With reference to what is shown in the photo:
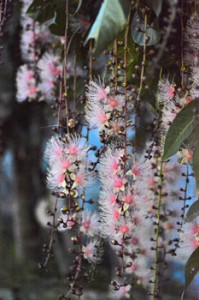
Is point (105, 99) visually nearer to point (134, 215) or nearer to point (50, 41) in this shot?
point (134, 215)

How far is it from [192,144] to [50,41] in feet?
1.73

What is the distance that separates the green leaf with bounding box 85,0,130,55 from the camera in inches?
20.7

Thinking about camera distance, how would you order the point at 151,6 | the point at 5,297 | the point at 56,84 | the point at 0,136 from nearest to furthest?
the point at 151,6 < the point at 56,84 < the point at 5,297 < the point at 0,136

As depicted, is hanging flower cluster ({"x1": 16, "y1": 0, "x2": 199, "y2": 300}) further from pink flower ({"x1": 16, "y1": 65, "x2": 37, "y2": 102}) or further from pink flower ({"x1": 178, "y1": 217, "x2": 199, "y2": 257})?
pink flower ({"x1": 16, "y1": 65, "x2": 37, "y2": 102})

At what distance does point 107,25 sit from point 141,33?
0.18m

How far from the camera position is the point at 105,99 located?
71cm

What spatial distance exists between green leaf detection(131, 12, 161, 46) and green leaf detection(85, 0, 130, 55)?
0.13 meters

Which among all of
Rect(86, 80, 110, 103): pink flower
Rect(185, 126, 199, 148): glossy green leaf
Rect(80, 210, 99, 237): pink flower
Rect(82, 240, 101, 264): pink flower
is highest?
Rect(86, 80, 110, 103): pink flower

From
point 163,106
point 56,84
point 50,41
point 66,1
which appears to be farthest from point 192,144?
point 50,41

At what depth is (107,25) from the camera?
0.53m

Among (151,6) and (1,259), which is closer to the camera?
(151,6)

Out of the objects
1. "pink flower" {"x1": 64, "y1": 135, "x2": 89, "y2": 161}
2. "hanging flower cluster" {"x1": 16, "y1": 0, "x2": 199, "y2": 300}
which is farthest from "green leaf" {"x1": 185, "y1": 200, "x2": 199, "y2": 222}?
"pink flower" {"x1": 64, "y1": 135, "x2": 89, "y2": 161}

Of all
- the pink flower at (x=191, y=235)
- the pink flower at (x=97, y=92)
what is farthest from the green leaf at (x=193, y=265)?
the pink flower at (x=97, y=92)

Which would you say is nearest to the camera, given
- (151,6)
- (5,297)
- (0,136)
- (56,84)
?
(151,6)
